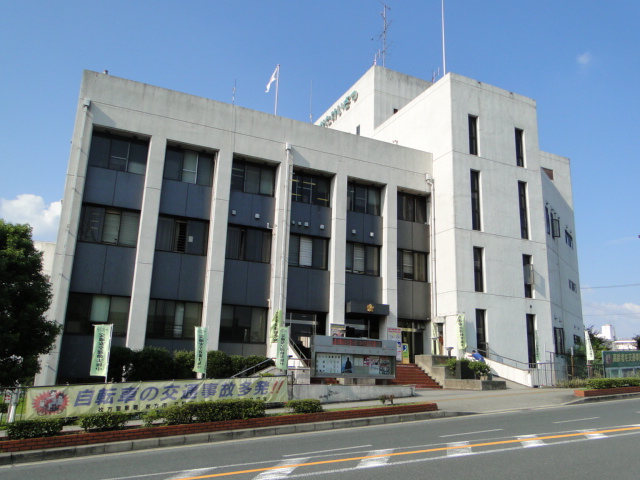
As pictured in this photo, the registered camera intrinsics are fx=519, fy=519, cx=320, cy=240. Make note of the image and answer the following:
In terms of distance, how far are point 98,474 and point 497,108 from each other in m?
32.4

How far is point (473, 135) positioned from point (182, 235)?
64.4 feet

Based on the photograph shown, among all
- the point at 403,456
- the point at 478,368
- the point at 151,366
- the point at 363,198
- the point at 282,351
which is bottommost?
the point at 403,456

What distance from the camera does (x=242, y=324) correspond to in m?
27.0

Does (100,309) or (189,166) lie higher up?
(189,166)

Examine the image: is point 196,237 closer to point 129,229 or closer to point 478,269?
point 129,229

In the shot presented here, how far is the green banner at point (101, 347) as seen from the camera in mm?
18172

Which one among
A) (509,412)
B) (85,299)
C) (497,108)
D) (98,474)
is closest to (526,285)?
(497,108)

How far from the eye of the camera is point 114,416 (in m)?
13.6

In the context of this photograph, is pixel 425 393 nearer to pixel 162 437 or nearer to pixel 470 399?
pixel 470 399

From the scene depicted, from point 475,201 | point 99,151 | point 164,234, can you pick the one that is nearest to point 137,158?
point 99,151

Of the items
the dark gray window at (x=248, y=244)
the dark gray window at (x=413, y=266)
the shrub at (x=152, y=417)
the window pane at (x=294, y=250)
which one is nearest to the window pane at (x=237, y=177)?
the dark gray window at (x=248, y=244)

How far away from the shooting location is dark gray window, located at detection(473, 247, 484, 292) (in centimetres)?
3166

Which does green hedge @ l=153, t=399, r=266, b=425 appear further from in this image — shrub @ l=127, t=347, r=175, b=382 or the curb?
shrub @ l=127, t=347, r=175, b=382

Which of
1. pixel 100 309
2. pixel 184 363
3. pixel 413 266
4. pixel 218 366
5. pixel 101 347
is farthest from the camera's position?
pixel 413 266
